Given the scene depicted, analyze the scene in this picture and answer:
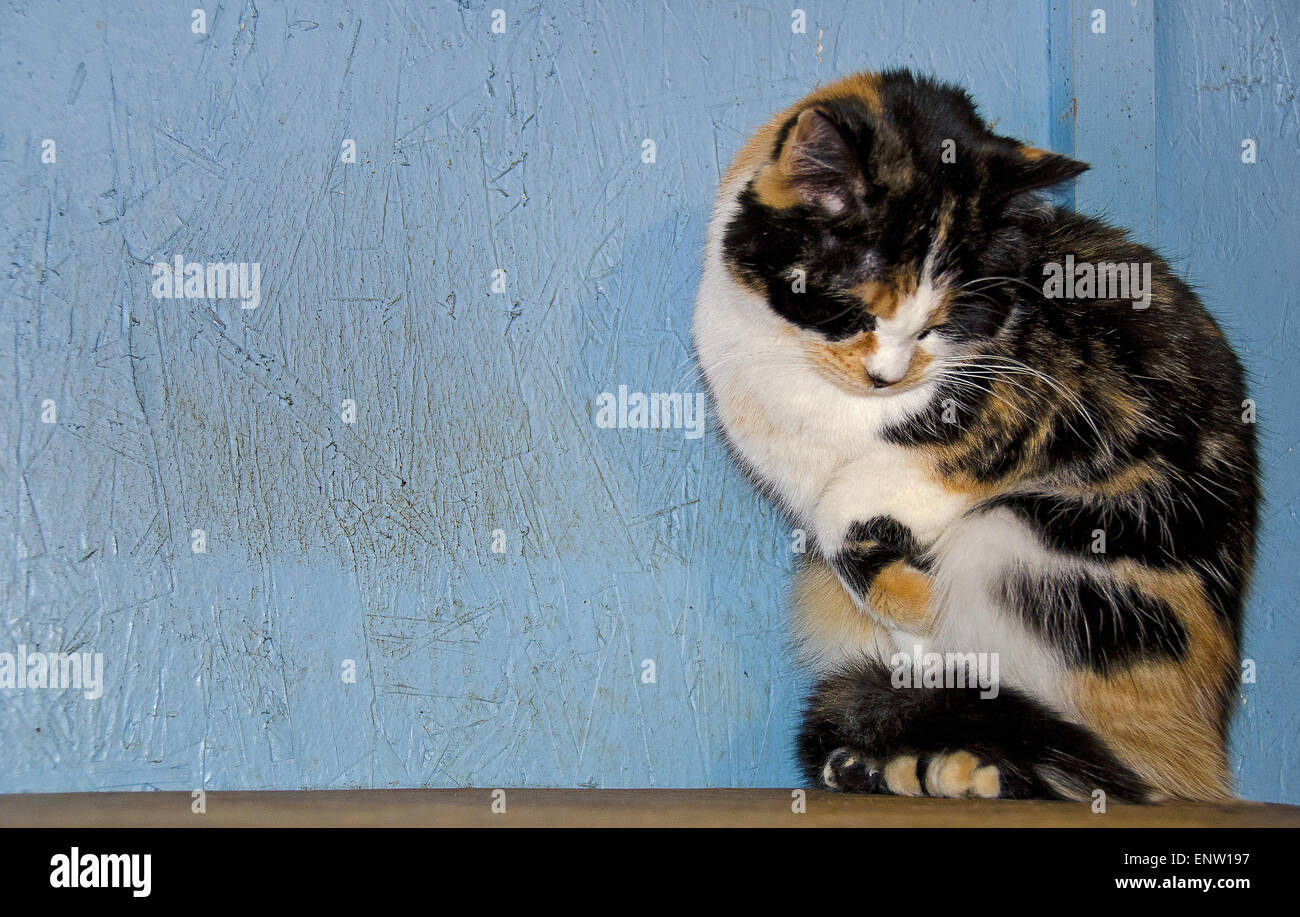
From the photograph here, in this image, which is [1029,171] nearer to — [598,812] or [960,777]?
[960,777]

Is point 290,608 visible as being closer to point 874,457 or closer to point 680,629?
point 680,629

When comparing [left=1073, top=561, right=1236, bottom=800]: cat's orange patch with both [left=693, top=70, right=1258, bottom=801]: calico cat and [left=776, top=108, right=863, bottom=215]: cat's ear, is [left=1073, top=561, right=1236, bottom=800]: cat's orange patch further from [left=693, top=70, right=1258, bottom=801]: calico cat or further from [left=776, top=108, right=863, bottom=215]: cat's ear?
[left=776, top=108, right=863, bottom=215]: cat's ear

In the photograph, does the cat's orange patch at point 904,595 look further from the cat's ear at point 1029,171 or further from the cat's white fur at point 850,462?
the cat's ear at point 1029,171

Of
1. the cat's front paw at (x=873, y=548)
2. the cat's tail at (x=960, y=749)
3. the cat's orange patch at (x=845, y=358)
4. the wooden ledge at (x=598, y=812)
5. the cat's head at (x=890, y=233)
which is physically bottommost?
the wooden ledge at (x=598, y=812)

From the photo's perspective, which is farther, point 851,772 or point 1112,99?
point 1112,99

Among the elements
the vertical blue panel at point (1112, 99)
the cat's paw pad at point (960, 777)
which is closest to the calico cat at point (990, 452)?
the cat's paw pad at point (960, 777)

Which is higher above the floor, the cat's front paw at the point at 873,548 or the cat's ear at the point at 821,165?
the cat's ear at the point at 821,165

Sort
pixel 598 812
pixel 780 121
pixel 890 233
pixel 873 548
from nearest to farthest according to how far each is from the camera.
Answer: pixel 598 812 → pixel 890 233 → pixel 873 548 → pixel 780 121

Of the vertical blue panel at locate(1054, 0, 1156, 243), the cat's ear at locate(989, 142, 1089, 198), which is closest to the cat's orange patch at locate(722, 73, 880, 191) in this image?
the cat's ear at locate(989, 142, 1089, 198)

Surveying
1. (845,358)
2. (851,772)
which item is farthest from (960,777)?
(845,358)

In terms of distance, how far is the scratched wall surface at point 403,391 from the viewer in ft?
5.33

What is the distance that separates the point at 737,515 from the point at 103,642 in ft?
3.41

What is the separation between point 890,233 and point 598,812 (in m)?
0.85

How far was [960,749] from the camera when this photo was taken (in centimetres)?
134
